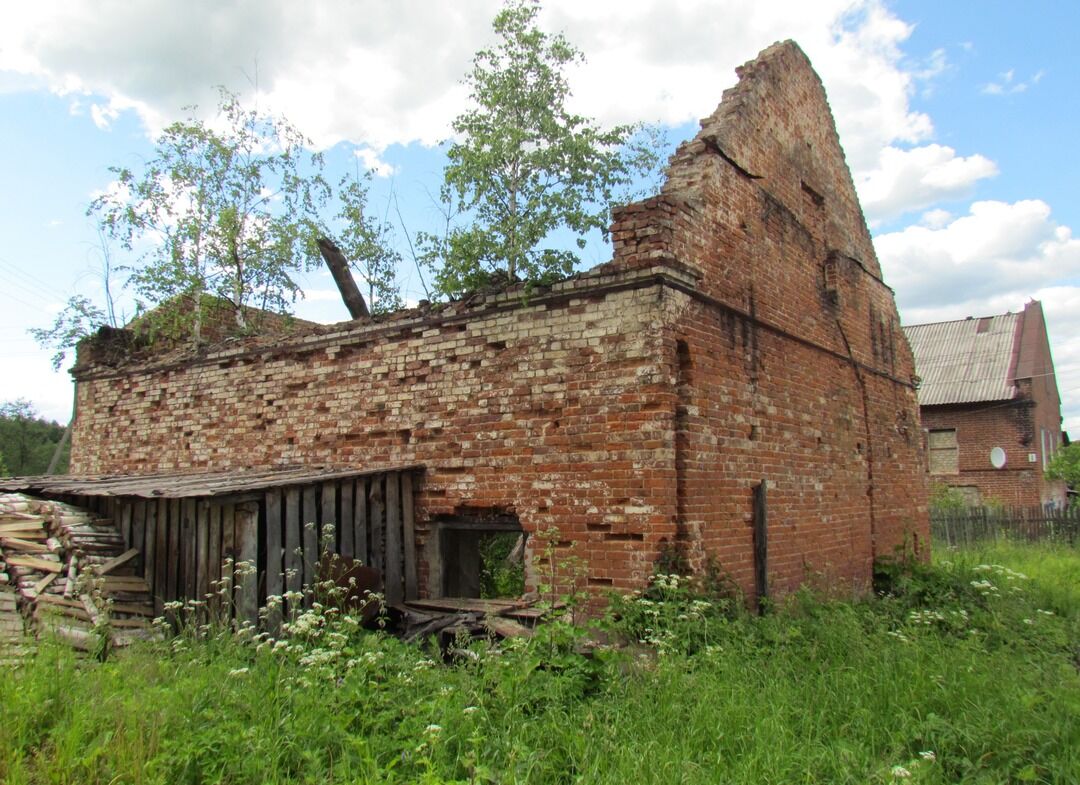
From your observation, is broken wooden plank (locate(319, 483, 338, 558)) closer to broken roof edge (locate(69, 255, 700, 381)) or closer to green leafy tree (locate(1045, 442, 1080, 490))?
broken roof edge (locate(69, 255, 700, 381))

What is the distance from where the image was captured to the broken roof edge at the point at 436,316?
683cm

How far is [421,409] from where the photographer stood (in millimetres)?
8055

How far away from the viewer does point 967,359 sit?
26.1m

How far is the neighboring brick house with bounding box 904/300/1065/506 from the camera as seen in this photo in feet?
77.7

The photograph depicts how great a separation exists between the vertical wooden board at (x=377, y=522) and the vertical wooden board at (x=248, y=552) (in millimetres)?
1205

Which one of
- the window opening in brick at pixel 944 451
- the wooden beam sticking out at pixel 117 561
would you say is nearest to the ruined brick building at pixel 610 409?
the wooden beam sticking out at pixel 117 561

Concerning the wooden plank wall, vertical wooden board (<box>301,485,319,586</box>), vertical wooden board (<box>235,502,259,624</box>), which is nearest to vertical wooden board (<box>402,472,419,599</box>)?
the wooden plank wall

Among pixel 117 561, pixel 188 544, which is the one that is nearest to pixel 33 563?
pixel 117 561

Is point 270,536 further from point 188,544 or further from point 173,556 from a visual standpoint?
point 173,556

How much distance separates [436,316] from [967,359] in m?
23.7

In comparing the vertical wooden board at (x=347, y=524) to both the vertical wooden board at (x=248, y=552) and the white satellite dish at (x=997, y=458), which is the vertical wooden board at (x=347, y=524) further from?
the white satellite dish at (x=997, y=458)

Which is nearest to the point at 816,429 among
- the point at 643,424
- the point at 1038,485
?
the point at 643,424

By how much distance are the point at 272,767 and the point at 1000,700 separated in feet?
13.8

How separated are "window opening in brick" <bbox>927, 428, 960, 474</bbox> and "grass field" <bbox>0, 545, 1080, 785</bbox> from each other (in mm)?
21123
